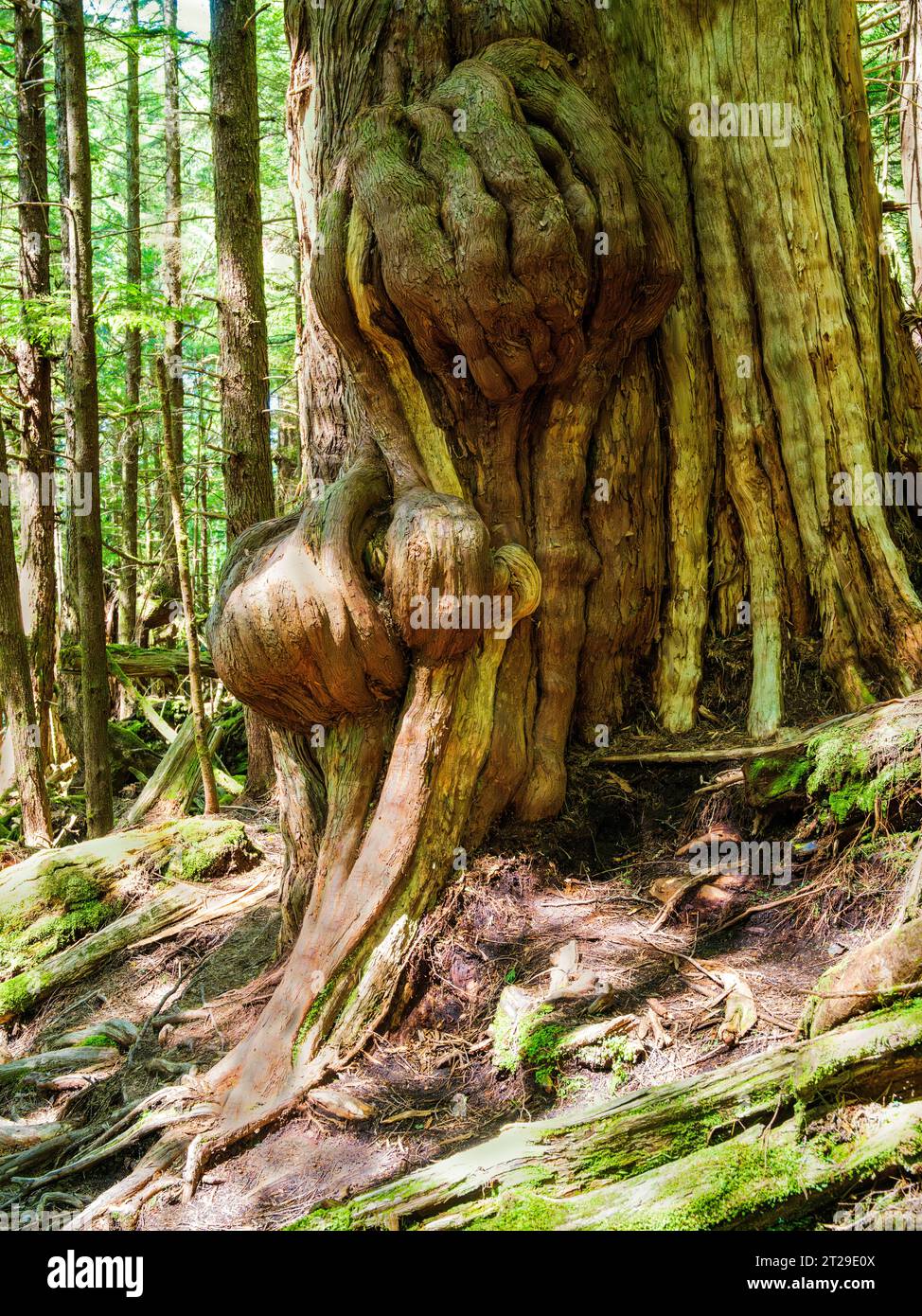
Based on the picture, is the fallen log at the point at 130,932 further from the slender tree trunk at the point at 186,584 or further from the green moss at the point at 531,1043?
the green moss at the point at 531,1043

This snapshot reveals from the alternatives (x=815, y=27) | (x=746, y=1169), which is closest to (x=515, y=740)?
(x=746, y=1169)

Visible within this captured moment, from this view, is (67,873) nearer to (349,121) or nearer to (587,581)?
(587,581)

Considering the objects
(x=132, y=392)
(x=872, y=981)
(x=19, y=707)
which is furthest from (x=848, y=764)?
(x=132, y=392)

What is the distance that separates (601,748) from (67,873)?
3323 millimetres

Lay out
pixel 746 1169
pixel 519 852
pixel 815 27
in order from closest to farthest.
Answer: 1. pixel 746 1169
2. pixel 519 852
3. pixel 815 27

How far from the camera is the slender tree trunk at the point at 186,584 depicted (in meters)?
6.40

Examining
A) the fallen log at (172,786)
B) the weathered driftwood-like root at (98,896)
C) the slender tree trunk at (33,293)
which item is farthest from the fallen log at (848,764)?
the slender tree trunk at (33,293)

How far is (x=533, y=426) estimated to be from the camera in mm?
4441

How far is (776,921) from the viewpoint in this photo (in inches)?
140

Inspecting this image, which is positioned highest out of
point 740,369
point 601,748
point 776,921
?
point 740,369

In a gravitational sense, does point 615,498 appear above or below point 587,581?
above

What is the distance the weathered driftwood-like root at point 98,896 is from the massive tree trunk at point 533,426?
1.47 meters

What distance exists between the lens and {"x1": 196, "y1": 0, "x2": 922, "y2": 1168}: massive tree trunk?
12.2 feet

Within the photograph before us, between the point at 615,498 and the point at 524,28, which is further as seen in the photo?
the point at 615,498
